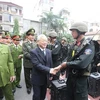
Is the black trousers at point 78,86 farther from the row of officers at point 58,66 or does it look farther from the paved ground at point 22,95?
the paved ground at point 22,95

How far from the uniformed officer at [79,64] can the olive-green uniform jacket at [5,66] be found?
Result: 3.52ft

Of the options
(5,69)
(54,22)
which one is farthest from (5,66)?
(54,22)

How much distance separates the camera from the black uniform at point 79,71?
1844 millimetres

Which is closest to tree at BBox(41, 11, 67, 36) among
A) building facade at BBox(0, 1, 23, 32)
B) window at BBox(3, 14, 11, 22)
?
building facade at BBox(0, 1, 23, 32)

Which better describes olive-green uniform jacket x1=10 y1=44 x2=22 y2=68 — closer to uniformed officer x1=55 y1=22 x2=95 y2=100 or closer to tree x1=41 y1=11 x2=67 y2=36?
uniformed officer x1=55 y1=22 x2=95 y2=100

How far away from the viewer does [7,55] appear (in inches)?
96.7

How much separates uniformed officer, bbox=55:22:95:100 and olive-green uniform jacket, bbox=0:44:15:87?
3.52ft

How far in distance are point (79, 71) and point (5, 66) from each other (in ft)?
4.42

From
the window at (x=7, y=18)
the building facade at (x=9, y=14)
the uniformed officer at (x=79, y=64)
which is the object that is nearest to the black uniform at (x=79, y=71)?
the uniformed officer at (x=79, y=64)

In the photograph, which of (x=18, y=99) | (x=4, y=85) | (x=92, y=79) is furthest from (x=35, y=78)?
(x=92, y=79)

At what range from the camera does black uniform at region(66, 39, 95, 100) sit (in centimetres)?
184

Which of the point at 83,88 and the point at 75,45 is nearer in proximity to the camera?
the point at 83,88

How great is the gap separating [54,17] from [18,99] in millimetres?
26016

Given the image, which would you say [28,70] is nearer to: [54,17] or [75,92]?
[75,92]
